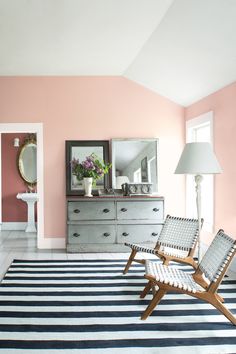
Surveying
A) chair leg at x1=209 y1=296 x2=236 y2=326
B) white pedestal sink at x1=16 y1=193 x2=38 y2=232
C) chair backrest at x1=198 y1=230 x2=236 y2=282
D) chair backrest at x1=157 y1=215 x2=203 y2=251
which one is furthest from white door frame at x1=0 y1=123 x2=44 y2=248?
chair leg at x1=209 y1=296 x2=236 y2=326

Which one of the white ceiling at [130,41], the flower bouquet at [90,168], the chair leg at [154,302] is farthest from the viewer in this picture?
the flower bouquet at [90,168]

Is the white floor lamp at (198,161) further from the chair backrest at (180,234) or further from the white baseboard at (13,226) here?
the white baseboard at (13,226)

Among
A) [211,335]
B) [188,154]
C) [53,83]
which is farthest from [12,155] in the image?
[211,335]

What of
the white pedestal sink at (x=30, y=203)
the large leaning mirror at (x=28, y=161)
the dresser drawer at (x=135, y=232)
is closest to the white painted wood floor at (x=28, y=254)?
the dresser drawer at (x=135, y=232)

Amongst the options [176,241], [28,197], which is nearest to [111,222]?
[176,241]

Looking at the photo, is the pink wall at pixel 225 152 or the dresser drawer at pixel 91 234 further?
the dresser drawer at pixel 91 234

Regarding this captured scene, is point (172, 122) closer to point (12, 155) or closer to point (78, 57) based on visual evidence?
point (78, 57)

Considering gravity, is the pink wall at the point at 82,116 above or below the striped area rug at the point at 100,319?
above

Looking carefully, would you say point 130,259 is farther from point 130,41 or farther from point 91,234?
point 130,41

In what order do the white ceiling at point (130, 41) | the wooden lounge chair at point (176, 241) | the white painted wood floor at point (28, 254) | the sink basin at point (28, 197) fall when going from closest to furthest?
the white ceiling at point (130, 41)
the wooden lounge chair at point (176, 241)
the white painted wood floor at point (28, 254)
the sink basin at point (28, 197)

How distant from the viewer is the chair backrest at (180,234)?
4.45 m

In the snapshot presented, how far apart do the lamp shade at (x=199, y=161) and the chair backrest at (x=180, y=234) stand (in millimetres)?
778

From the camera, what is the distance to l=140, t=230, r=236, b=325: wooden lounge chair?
3123mm

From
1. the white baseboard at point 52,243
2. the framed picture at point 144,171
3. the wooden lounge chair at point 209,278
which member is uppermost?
the framed picture at point 144,171
